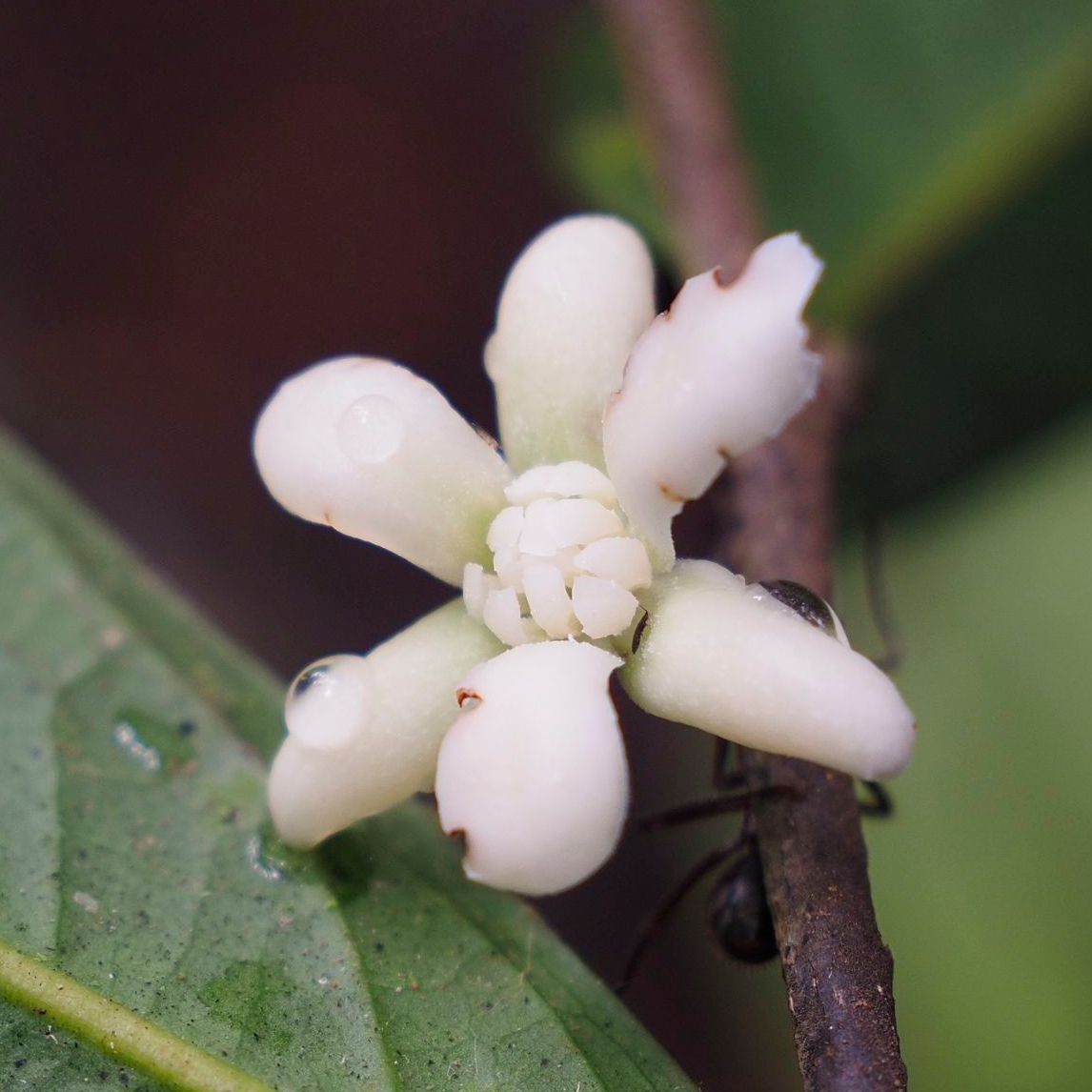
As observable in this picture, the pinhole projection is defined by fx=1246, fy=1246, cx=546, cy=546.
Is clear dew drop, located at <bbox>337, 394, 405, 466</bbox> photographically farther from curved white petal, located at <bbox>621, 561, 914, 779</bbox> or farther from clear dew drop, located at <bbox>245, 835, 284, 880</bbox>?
clear dew drop, located at <bbox>245, 835, 284, 880</bbox>

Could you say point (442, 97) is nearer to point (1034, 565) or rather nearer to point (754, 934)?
point (1034, 565)

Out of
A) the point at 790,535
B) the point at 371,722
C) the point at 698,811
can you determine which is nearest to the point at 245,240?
the point at 790,535

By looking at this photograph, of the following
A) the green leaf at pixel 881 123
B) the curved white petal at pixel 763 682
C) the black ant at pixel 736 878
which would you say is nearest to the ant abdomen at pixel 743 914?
the black ant at pixel 736 878

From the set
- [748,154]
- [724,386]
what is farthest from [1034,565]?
[724,386]

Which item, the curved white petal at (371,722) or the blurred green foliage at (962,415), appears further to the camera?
the blurred green foliage at (962,415)

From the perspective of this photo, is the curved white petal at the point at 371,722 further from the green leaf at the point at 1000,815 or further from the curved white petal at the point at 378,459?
the green leaf at the point at 1000,815

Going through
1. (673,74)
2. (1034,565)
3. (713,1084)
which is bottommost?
(713,1084)

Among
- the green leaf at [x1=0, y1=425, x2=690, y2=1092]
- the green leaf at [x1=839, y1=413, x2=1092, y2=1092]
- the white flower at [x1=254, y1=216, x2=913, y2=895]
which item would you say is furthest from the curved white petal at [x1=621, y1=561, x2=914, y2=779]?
the green leaf at [x1=839, y1=413, x2=1092, y2=1092]
